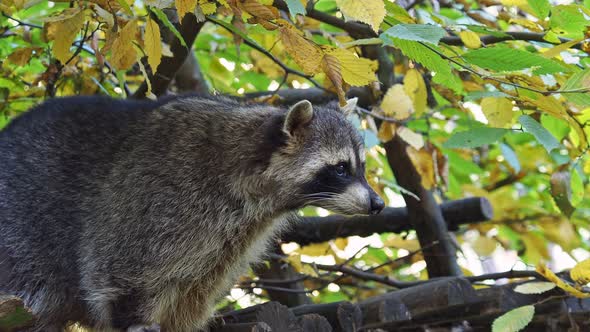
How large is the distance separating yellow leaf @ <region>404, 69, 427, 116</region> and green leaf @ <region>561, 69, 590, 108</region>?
108 cm

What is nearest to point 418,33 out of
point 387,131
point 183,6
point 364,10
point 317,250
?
point 364,10

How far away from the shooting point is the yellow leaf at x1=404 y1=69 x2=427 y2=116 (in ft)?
13.2

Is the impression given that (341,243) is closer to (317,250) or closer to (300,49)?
(317,250)

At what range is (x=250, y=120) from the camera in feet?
12.2

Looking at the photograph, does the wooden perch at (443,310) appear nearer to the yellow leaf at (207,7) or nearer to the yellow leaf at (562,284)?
the yellow leaf at (562,284)

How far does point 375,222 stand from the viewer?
5.02m

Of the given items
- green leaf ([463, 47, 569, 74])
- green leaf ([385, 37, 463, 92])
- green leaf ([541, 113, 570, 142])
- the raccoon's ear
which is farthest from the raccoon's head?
green leaf ([541, 113, 570, 142])

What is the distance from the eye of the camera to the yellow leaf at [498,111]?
3512mm

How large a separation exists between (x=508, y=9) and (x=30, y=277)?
2.72 metres

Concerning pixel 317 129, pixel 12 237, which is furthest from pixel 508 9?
pixel 12 237

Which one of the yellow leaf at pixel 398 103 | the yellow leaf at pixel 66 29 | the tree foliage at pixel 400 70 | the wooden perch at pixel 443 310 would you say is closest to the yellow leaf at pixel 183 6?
the tree foliage at pixel 400 70

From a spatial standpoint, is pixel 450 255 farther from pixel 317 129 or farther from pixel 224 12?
pixel 224 12

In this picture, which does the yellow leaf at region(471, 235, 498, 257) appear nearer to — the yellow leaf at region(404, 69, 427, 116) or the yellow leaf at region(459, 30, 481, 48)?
the yellow leaf at region(404, 69, 427, 116)

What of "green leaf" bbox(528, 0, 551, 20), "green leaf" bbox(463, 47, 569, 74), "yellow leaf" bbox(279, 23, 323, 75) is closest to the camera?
"green leaf" bbox(463, 47, 569, 74)
